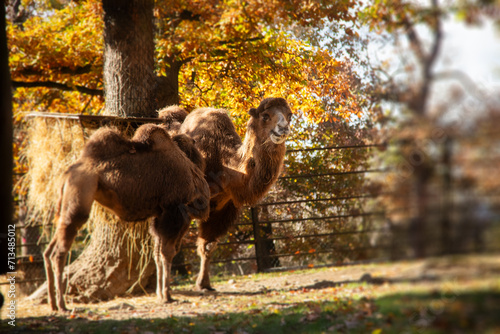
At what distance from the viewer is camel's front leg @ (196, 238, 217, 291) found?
5473mm

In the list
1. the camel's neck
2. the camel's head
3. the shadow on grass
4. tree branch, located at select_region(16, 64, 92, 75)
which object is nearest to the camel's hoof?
the shadow on grass

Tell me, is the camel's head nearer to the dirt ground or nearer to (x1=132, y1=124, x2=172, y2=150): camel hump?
(x1=132, y1=124, x2=172, y2=150): camel hump

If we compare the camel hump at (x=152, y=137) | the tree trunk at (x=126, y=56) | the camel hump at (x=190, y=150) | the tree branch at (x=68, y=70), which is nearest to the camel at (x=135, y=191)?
the camel hump at (x=152, y=137)

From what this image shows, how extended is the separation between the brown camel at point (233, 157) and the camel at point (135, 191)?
0.53 meters

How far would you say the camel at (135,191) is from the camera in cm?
380

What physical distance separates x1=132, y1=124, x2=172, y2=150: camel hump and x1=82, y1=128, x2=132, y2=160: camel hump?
0.56 ft

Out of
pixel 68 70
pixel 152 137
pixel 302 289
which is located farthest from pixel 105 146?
pixel 68 70

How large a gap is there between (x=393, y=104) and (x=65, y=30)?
7726mm

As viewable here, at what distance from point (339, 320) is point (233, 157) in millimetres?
2491

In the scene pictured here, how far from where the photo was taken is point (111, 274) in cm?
516

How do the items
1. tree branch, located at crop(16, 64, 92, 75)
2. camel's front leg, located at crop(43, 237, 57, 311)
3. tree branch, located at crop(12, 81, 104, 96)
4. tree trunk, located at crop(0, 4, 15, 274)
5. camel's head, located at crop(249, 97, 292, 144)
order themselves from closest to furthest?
tree trunk, located at crop(0, 4, 15, 274) → camel's front leg, located at crop(43, 237, 57, 311) → camel's head, located at crop(249, 97, 292, 144) → tree branch, located at crop(12, 81, 104, 96) → tree branch, located at crop(16, 64, 92, 75)

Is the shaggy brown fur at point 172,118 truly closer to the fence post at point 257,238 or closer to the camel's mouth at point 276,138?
the camel's mouth at point 276,138

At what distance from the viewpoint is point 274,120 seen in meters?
4.72

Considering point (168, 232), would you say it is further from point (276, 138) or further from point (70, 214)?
point (276, 138)
